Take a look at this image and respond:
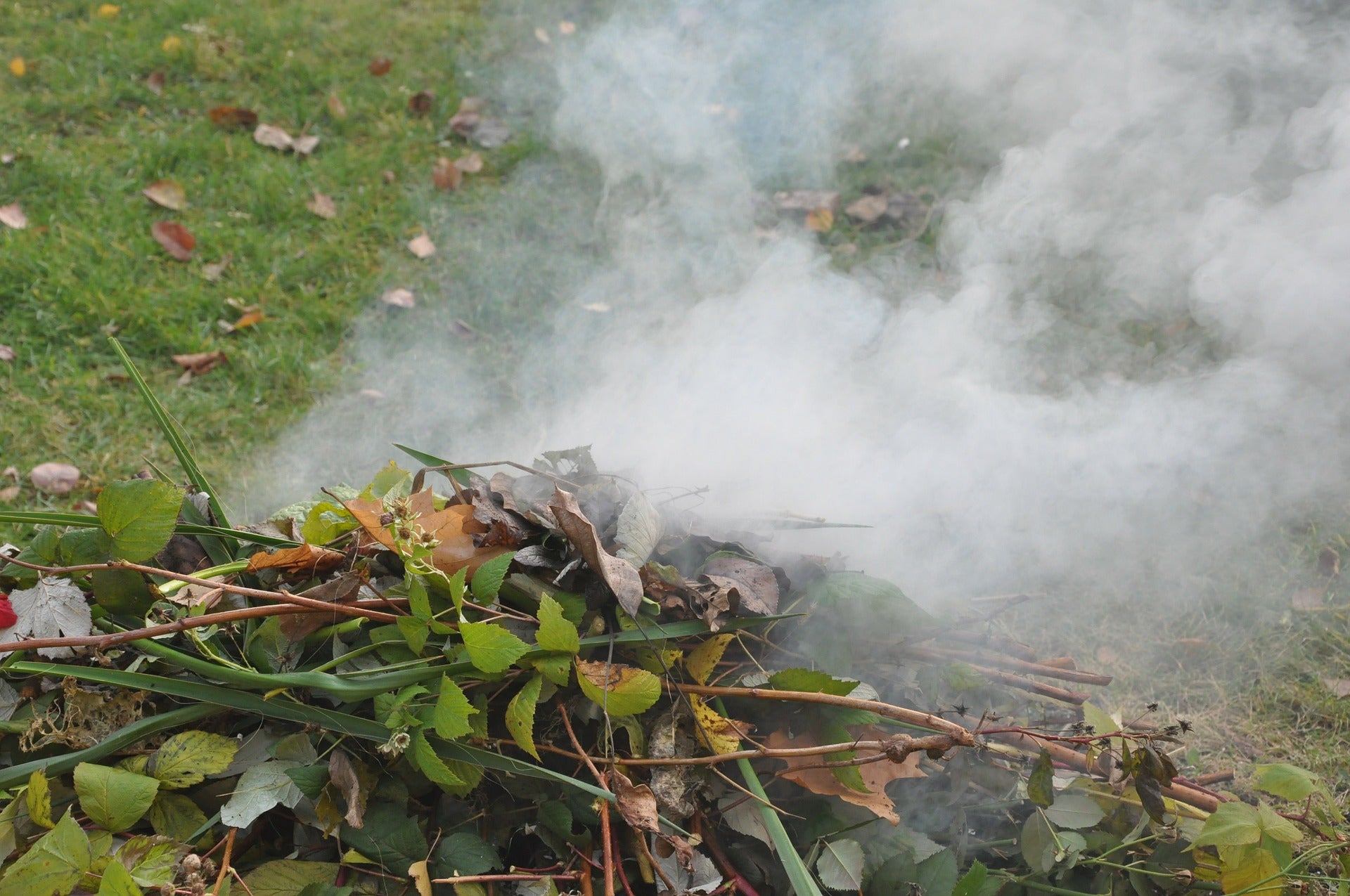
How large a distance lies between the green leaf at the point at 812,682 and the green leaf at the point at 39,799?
102cm

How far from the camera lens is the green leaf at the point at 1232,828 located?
1.35m

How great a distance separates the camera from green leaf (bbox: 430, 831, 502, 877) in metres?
1.31

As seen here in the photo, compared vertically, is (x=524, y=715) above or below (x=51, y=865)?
above

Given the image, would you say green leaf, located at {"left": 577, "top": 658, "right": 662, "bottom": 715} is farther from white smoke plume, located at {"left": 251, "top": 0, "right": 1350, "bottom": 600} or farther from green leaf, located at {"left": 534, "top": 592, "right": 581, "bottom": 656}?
white smoke plume, located at {"left": 251, "top": 0, "right": 1350, "bottom": 600}

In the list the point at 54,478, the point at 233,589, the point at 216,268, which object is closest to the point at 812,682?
the point at 233,589

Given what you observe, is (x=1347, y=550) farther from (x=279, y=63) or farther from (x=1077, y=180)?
(x=279, y=63)

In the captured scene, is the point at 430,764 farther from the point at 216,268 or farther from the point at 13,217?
the point at 13,217

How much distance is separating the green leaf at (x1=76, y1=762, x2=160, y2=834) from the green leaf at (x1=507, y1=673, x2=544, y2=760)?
455 mm

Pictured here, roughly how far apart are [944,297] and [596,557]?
207cm

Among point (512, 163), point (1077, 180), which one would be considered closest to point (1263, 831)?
point (1077, 180)

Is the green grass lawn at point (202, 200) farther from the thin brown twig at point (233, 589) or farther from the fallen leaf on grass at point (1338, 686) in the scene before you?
the fallen leaf on grass at point (1338, 686)

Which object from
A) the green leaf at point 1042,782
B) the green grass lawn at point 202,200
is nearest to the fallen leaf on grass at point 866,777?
the green leaf at point 1042,782

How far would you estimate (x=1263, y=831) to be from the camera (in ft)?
4.48

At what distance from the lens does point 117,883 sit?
1086mm
